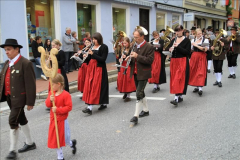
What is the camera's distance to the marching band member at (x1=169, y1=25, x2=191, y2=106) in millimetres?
6508

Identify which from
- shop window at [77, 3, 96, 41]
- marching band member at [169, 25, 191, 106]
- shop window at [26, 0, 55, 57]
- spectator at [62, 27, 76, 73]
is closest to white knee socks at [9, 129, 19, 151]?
marching band member at [169, 25, 191, 106]

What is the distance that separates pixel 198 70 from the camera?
25.1 ft

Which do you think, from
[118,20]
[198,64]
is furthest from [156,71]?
[118,20]

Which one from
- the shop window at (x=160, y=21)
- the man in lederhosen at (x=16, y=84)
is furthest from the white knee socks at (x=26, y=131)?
the shop window at (x=160, y=21)

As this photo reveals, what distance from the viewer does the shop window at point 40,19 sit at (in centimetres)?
1101

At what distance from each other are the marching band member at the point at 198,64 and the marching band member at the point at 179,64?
1.03m

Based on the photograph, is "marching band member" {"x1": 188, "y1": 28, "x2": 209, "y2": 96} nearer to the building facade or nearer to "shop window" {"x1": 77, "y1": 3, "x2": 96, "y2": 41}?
"shop window" {"x1": 77, "y1": 3, "x2": 96, "y2": 41}

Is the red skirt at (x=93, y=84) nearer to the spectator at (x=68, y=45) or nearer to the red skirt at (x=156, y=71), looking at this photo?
the red skirt at (x=156, y=71)

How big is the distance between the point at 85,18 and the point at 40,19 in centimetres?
273

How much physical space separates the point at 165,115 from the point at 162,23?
1485cm

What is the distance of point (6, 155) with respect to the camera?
4.37 meters

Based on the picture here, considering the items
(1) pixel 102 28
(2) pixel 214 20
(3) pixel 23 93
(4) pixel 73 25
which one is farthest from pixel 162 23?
(3) pixel 23 93

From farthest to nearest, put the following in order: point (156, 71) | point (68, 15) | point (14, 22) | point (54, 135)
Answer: point (68, 15) → point (14, 22) → point (156, 71) → point (54, 135)

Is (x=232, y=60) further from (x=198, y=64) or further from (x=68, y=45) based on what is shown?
(x=68, y=45)
